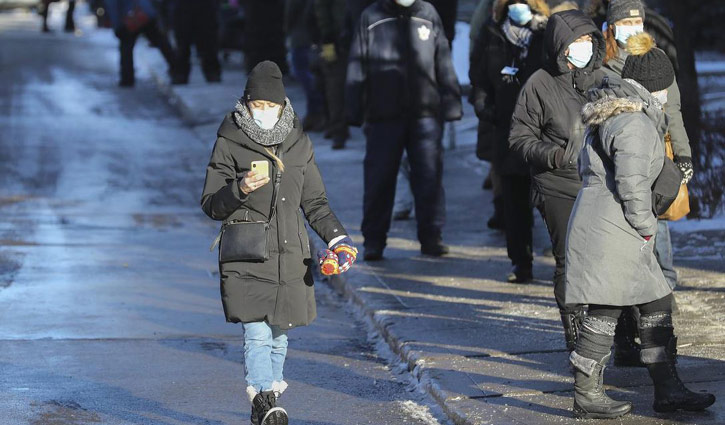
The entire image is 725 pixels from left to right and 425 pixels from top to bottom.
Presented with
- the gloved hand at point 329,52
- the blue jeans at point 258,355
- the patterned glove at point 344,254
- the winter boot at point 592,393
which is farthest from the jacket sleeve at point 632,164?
the gloved hand at point 329,52

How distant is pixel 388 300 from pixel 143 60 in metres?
18.6

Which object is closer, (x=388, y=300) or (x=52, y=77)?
(x=388, y=300)

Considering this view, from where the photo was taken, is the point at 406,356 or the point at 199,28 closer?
the point at 406,356

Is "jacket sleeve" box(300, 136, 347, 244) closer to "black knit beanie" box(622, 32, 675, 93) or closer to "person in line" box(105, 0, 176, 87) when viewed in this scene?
"black knit beanie" box(622, 32, 675, 93)

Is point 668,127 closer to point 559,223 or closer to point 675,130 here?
point 675,130

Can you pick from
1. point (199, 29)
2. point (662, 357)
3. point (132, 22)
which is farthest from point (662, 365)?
point (132, 22)

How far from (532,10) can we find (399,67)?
63.2 inches

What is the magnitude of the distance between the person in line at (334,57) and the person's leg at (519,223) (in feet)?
18.4

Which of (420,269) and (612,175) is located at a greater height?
(612,175)

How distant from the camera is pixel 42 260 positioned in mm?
10336

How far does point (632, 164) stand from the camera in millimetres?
5664

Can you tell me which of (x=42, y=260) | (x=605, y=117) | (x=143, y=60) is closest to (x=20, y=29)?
(x=143, y=60)

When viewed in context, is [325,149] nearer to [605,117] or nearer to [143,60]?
[605,117]

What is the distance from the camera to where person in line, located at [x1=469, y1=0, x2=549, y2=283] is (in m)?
8.33
